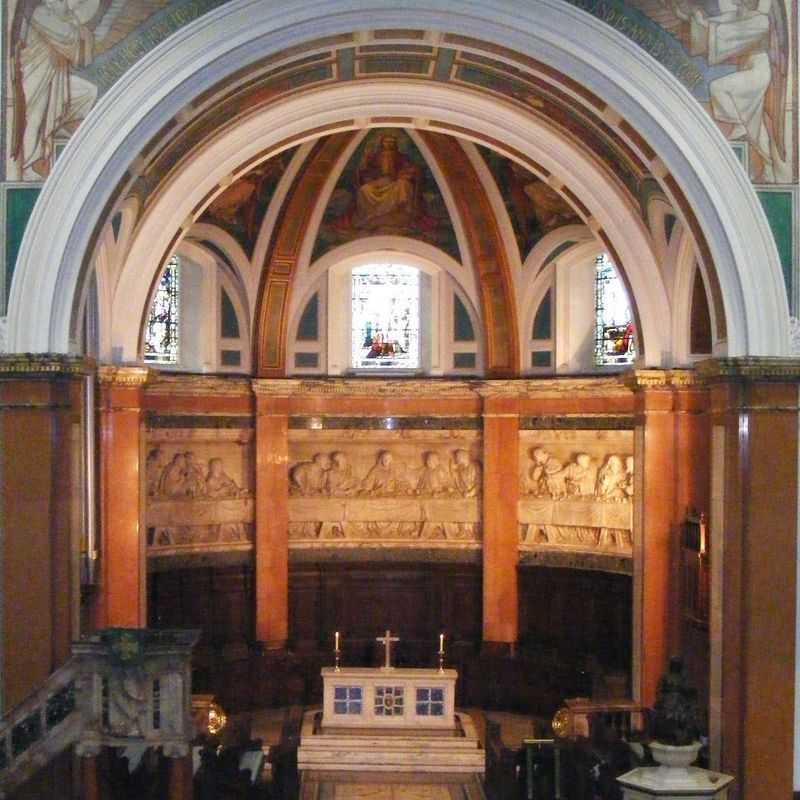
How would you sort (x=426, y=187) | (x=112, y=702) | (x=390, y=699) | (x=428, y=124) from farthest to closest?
(x=426, y=187) < (x=428, y=124) < (x=390, y=699) < (x=112, y=702)

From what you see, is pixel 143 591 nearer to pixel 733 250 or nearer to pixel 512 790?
pixel 512 790

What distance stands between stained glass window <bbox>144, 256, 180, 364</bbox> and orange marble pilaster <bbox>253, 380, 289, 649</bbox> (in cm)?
163

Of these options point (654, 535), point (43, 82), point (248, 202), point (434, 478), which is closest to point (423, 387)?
point (434, 478)

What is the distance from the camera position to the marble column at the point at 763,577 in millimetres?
16922

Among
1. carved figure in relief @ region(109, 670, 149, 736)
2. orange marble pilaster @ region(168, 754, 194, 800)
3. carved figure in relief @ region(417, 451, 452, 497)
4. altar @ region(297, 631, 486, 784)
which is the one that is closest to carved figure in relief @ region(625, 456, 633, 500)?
carved figure in relief @ region(417, 451, 452, 497)

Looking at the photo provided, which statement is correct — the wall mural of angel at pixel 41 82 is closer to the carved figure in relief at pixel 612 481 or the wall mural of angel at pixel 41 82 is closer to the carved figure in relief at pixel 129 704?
the carved figure in relief at pixel 129 704

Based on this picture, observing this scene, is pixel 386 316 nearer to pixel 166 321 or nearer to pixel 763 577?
pixel 166 321

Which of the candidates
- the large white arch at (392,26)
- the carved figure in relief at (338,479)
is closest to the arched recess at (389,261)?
the carved figure in relief at (338,479)

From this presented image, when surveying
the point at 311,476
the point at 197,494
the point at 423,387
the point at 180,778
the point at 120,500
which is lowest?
the point at 180,778

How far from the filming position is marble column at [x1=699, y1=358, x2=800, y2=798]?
55.5ft

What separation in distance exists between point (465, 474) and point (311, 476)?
2761mm

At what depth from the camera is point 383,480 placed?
2705 centimetres

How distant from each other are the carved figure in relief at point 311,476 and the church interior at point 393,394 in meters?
0.06

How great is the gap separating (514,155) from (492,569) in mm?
7657
